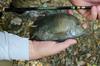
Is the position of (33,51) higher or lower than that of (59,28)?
lower

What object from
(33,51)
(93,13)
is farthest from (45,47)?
A: (93,13)

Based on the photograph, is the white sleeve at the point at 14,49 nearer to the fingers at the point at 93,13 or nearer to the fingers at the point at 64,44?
the fingers at the point at 64,44

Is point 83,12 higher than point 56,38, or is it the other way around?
point 83,12

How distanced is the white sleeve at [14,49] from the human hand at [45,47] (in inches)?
1.0

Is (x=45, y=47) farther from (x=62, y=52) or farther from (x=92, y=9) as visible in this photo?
(x=92, y=9)

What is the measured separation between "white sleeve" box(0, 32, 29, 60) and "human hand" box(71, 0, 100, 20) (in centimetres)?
31

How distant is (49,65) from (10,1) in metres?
0.39

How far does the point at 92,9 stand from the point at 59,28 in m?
0.19

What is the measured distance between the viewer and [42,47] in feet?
3.83

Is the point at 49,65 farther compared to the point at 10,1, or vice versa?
the point at 10,1

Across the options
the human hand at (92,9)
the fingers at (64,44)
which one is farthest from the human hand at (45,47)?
the human hand at (92,9)

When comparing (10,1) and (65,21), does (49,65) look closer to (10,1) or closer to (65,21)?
(65,21)

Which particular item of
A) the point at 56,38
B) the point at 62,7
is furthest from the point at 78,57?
the point at 62,7

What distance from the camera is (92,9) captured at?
119 centimetres
